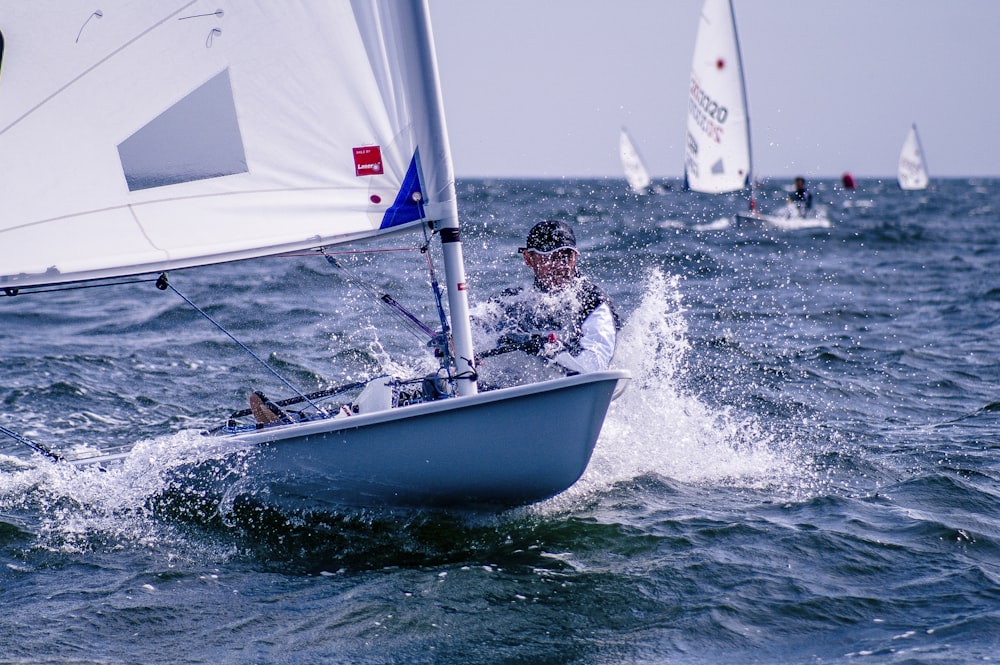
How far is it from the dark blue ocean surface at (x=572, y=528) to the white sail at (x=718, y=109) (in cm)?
1213

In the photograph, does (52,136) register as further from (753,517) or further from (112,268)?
(753,517)

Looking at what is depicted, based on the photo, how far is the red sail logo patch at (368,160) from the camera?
157 inches

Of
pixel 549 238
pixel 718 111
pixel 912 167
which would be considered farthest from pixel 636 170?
pixel 549 238

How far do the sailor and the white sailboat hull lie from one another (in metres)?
0.39

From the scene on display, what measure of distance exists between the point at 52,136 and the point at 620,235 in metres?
17.8

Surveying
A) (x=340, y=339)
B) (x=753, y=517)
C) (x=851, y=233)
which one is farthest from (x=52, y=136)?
(x=851, y=233)

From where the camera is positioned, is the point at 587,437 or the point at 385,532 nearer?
the point at 587,437

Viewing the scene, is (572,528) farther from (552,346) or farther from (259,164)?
(259,164)

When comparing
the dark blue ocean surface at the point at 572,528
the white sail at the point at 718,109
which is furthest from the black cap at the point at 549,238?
the white sail at the point at 718,109

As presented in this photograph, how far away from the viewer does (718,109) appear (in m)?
20.3

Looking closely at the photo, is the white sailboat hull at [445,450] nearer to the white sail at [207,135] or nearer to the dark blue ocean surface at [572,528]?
the dark blue ocean surface at [572,528]

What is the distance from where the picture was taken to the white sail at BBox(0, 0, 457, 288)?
3830 mm

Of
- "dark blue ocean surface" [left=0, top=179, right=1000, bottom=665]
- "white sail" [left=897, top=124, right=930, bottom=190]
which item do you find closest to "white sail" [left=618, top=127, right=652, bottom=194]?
"white sail" [left=897, top=124, right=930, bottom=190]

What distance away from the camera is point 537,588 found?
385 cm
